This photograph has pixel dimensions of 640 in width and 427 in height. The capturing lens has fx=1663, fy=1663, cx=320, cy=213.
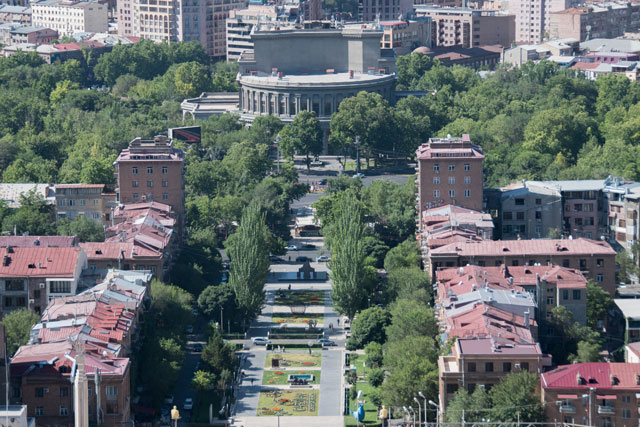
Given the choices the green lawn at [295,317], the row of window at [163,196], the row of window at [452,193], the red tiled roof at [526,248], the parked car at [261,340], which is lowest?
the parked car at [261,340]

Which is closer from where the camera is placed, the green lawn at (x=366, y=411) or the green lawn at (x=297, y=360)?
the green lawn at (x=366, y=411)

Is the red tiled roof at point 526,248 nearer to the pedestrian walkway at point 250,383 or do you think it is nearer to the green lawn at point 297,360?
the green lawn at point 297,360

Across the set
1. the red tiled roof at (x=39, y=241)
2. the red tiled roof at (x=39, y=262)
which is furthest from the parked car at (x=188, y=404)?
the red tiled roof at (x=39, y=241)

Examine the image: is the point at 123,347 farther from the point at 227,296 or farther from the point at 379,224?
the point at 379,224

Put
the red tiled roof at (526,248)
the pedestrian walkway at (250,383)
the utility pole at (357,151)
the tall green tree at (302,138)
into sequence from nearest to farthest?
1. the pedestrian walkway at (250,383)
2. the red tiled roof at (526,248)
3. the utility pole at (357,151)
4. the tall green tree at (302,138)

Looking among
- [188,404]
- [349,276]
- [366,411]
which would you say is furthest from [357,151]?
[188,404]

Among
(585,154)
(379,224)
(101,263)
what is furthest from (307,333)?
(585,154)

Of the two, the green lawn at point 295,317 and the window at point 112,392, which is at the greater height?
the window at point 112,392
